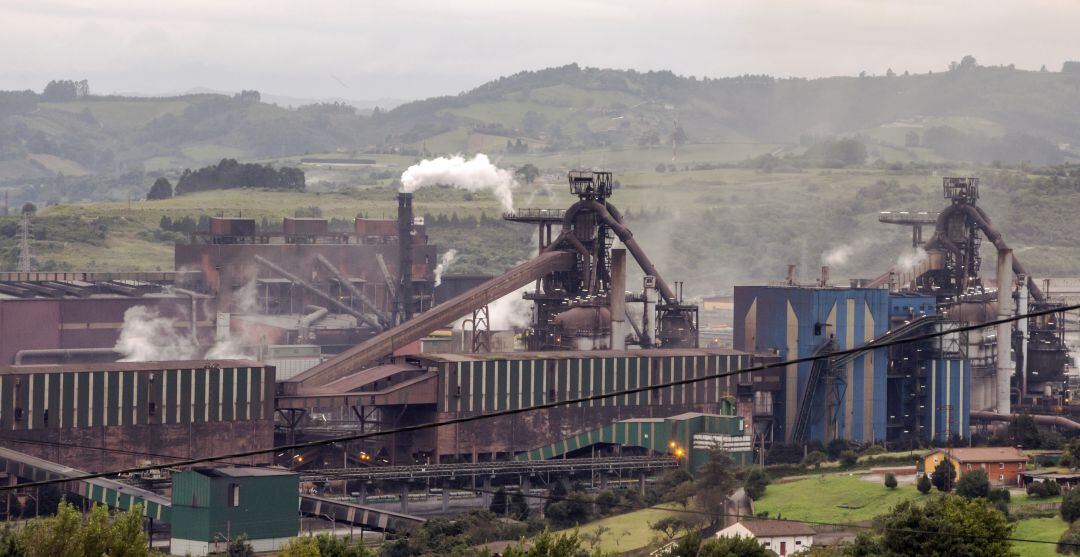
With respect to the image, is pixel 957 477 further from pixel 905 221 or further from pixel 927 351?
pixel 905 221

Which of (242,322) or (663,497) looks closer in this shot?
(663,497)

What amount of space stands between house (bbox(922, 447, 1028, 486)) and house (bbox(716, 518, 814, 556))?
12.6 meters

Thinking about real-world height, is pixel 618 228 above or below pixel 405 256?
above

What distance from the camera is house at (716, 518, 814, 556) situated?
54.2 meters

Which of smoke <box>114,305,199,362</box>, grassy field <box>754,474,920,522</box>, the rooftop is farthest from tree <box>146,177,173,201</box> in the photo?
the rooftop

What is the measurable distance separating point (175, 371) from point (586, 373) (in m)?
19.8

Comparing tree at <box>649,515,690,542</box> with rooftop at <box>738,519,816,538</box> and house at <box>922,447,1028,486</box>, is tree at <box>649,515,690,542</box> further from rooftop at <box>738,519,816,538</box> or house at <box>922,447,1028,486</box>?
house at <box>922,447,1028,486</box>

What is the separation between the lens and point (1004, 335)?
89.6 m

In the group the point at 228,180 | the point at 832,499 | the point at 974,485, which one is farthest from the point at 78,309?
the point at 228,180

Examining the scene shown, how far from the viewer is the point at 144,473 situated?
6431 cm

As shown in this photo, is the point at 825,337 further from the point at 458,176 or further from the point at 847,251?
the point at 847,251

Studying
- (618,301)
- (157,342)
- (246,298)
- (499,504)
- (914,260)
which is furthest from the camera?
(246,298)

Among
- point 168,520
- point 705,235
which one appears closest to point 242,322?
point 168,520

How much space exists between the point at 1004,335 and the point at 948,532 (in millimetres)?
46747
